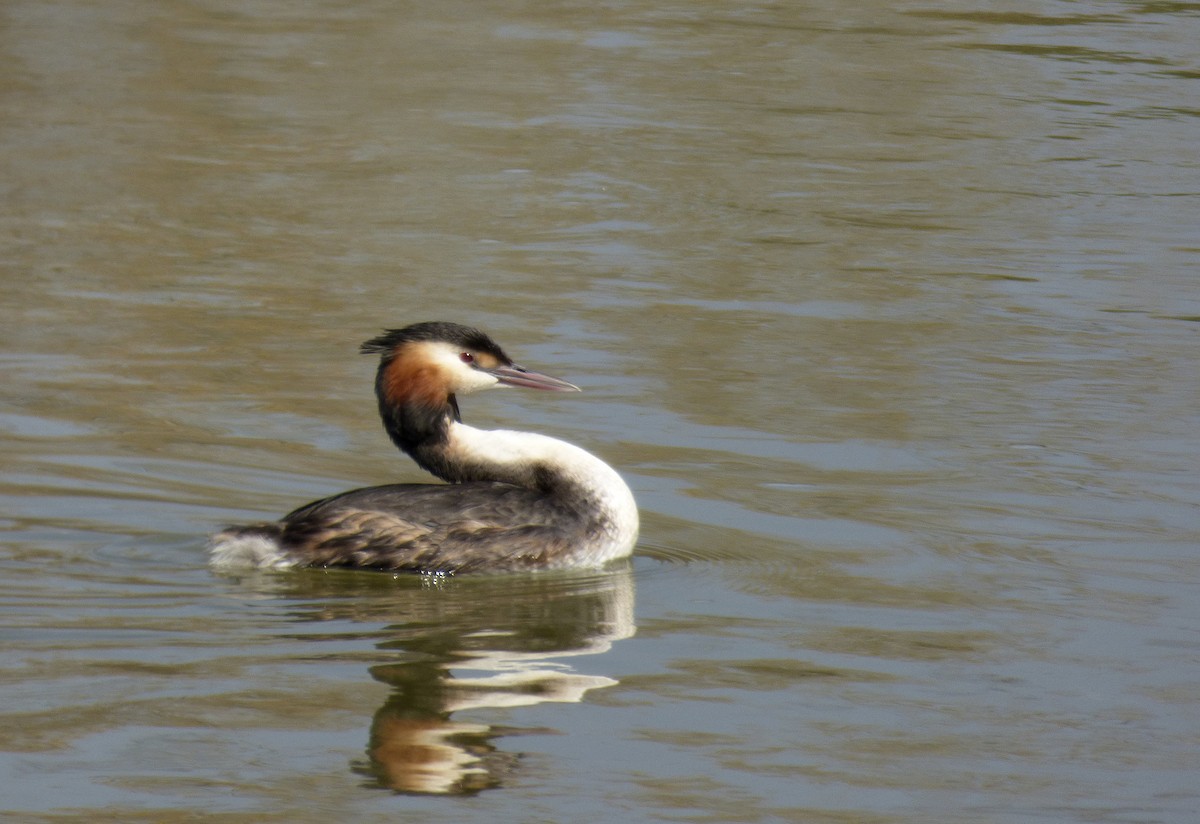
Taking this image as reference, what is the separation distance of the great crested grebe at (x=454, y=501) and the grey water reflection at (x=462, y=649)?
3.2 inches

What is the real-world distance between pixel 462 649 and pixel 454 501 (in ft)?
3.07

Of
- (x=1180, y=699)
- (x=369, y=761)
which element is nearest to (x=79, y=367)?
(x=369, y=761)

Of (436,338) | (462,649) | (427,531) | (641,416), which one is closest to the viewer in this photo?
(462,649)

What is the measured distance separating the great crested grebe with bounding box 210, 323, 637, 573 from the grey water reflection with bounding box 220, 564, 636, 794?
0.08 metres

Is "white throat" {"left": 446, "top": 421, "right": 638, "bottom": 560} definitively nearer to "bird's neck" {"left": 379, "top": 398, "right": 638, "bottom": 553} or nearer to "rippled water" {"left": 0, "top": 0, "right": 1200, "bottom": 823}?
"bird's neck" {"left": 379, "top": 398, "right": 638, "bottom": 553}

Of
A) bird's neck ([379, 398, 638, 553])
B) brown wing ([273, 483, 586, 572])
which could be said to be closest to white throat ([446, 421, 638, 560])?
bird's neck ([379, 398, 638, 553])

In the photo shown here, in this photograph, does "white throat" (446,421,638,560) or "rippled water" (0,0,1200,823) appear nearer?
"rippled water" (0,0,1200,823)

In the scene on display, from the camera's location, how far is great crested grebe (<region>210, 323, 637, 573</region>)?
6785 millimetres

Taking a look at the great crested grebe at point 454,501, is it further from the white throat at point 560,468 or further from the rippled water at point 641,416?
the rippled water at point 641,416

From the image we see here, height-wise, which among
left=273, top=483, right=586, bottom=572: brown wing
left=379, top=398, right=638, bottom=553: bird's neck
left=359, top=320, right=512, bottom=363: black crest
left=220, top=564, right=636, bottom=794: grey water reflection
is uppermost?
left=359, top=320, right=512, bottom=363: black crest

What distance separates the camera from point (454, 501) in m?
6.95

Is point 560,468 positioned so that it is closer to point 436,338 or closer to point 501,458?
point 501,458

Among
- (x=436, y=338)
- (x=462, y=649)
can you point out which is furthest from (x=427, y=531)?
(x=462, y=649)

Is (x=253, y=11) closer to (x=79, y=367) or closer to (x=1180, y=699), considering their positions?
(x=79, y=367)
